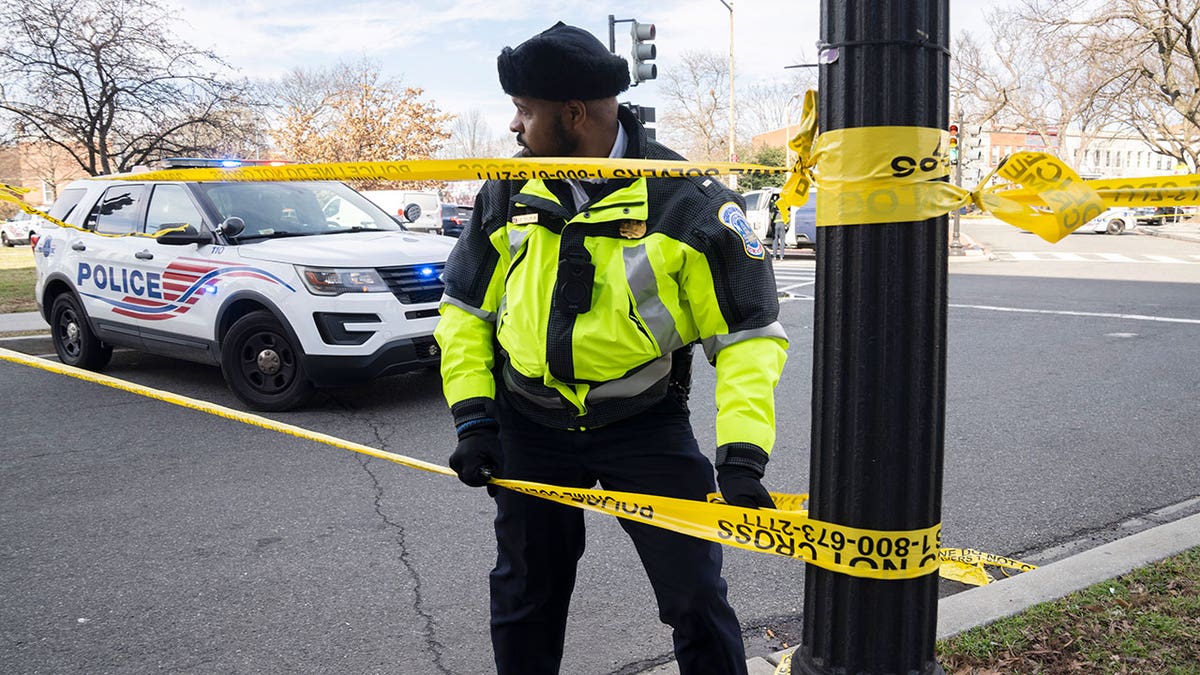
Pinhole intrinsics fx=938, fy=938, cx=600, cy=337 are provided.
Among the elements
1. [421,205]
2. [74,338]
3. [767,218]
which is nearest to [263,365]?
[74,338]

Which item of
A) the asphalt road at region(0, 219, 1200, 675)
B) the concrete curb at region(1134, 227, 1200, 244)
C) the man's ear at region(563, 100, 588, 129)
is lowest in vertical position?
the asphalt road at region(0, 219, 1200, 675)

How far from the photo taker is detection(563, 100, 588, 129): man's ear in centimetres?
214

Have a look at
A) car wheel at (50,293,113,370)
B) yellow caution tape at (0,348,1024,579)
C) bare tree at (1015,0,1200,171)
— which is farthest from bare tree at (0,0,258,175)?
bare tree at (1015,0,1200,171)

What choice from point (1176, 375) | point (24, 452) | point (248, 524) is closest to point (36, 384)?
point (24, 452)

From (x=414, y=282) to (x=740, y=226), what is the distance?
4.75 metres

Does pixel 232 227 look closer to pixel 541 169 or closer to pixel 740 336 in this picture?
pixel 541 169

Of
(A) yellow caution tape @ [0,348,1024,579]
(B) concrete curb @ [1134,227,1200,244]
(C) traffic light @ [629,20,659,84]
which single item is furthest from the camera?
(B) concrete curb @ [1134,227,1200,244]

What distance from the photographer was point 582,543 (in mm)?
2451

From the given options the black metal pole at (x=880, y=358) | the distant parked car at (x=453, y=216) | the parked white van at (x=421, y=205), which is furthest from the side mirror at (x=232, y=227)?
the distant parked car at (x=453, y=216)

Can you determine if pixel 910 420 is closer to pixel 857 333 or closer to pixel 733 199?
pixel 857 333

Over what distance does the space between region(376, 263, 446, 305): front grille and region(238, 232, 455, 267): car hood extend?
2.0 inches

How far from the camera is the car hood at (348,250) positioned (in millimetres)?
6398

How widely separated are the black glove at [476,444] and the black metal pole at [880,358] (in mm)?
879

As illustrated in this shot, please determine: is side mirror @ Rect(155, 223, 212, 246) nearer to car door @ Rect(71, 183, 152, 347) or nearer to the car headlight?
car door @ Rect(71, 183, 152, 347)
